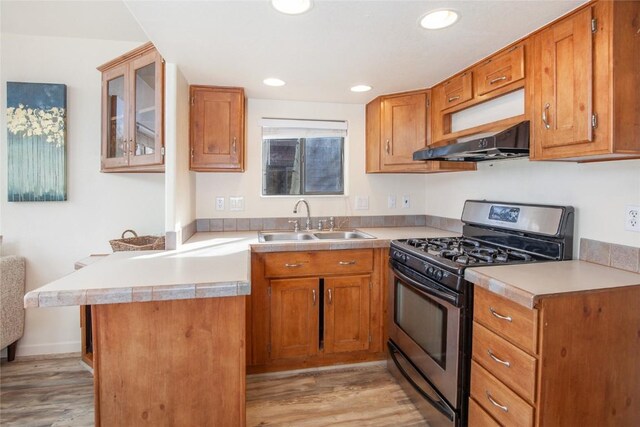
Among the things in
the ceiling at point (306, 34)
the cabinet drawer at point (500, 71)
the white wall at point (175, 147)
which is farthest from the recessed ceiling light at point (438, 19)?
the white wall at point (175, 147)

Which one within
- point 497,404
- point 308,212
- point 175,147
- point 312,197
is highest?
point 175,147

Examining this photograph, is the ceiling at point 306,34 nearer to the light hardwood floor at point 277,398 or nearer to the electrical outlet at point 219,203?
the electrical outlet at point 219,203

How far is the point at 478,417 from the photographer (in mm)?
1500

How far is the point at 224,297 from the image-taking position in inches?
57.1

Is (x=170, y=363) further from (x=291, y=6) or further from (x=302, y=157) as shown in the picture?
(x=302, y=157)

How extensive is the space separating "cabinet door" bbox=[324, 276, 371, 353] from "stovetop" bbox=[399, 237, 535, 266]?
47 centimetres

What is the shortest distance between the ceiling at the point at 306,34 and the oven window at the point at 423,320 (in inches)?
54.9

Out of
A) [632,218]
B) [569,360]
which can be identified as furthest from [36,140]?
[632,218]

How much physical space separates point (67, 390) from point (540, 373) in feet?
8.91

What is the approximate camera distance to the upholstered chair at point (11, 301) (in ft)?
7.82

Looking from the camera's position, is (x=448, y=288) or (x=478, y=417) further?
(x=448, y=288)

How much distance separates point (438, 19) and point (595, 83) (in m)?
0.71

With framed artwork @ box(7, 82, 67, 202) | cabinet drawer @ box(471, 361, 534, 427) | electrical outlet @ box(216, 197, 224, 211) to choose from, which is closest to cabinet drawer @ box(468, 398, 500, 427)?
cabinet drawer @ box(471, 361, 534, 427)

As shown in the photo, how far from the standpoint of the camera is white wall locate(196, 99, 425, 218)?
2834 mm
